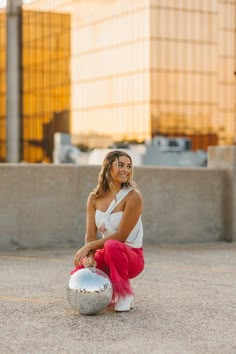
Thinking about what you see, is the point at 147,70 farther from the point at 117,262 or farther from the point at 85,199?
the point at 117,262

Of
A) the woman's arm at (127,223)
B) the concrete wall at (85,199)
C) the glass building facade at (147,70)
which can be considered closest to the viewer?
the woman's arm at (127,223)

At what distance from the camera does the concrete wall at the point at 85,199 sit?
33.9 ft

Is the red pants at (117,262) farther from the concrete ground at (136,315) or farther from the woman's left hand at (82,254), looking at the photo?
the concrete ground at (136,315)

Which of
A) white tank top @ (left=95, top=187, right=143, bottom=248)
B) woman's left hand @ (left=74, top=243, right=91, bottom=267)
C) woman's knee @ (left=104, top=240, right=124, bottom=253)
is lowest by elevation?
woman's left hand @ (left=74, top=243, right=91, bottom=267)

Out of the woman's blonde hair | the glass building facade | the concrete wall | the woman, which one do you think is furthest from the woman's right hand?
the glass building facade

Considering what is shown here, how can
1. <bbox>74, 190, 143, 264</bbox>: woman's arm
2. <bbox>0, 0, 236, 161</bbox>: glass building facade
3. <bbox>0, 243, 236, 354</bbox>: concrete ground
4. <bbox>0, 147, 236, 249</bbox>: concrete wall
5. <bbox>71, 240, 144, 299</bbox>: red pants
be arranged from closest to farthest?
<bbox>0, 243, 236, 354</bbox>: concrete ground < <bbox>71, 240, 144, 299</bbox>: red pants < <bbox>74, 190, 143, 264</bbox>: woman's arm < <bbox>0, 147, 236, 249</bbox>: concrete wall < <bbox>0, 0, 236, 161</bbox>: glass building facade

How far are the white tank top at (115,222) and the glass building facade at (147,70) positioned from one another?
2280 inches

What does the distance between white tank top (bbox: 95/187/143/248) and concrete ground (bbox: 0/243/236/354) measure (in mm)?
531

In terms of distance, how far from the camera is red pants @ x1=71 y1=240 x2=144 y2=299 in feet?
19.4

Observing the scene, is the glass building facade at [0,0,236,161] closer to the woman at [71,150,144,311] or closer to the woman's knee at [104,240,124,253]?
the woman at [71,150,144,311]

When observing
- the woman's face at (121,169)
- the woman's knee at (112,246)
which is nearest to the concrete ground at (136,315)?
the woman's knee at (112,246)

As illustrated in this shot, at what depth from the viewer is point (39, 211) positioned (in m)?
10.5

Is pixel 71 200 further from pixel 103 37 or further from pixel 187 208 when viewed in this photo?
pixel 103 37

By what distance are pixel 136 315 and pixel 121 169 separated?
109 cm
